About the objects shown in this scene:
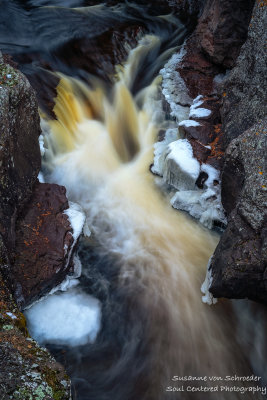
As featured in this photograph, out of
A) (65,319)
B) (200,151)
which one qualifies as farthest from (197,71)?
(65,319)

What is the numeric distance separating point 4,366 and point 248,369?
3.04 meters

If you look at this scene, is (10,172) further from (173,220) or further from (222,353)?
(222,353)

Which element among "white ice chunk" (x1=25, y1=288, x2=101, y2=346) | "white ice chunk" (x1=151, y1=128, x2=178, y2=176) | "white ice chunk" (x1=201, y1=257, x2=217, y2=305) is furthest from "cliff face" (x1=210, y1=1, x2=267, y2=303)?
"white ice chunk" (x1=151, y1=128, x2=178, y2=176)

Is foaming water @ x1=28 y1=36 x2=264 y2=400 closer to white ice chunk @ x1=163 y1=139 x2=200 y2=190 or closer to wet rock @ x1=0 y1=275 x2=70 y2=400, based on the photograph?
white ice chunk @ x1=163 y1=139 x2=200 y2=190

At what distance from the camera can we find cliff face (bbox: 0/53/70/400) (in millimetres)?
2443

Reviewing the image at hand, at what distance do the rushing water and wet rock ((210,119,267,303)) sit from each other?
0.71 meters

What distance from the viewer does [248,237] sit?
13.6 feet

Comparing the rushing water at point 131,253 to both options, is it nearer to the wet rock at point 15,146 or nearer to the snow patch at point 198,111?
the snow patch at point 198,111

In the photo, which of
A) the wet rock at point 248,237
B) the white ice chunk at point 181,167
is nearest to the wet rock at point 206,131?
the white ice chunk at point 181,167

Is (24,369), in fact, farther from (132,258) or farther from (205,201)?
(205,201)

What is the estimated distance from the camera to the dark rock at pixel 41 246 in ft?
14.1

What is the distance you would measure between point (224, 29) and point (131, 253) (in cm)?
582

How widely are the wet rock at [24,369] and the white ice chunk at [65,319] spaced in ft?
4.36

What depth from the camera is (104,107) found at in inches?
325
